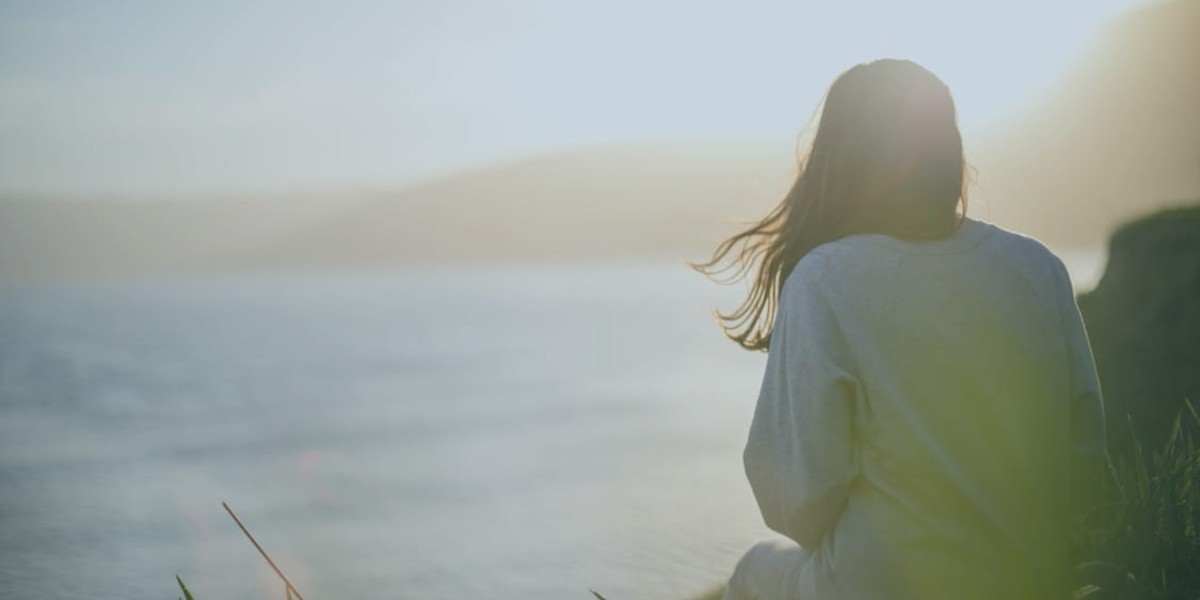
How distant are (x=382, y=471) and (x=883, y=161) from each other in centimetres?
1515

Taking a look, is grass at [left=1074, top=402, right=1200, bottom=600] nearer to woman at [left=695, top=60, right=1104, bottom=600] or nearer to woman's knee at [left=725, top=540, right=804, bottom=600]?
woman at [left=695, top=60, right=1104, bottom=600]

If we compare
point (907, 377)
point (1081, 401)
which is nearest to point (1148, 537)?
point (1081, 401)

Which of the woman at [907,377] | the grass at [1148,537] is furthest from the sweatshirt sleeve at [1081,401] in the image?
the grass at [1148,537]

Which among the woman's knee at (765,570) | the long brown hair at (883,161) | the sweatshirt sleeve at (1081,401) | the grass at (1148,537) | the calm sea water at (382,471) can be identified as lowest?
the calm sea water at (382,471)

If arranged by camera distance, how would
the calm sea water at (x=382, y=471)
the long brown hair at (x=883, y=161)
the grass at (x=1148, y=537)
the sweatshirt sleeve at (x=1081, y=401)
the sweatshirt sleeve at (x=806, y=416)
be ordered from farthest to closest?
the calm sea water at (x=382, y=471) < the grass at (x=1148, y=537) < the sweatshirt sleeve at (x=1081, y=401) < the long brown hair at (x=883, y=161) < the sweatshirt sleeve at (x=806, y=416)

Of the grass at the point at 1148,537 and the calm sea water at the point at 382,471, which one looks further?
the calm sea water at the point at 382,471

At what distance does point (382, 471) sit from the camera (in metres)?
16.6

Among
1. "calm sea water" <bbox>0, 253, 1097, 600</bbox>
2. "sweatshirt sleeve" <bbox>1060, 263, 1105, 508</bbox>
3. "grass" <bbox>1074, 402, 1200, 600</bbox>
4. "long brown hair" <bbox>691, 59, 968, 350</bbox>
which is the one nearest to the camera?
"long brown hair" <bbox>691, 59, 968, 350</bbox>

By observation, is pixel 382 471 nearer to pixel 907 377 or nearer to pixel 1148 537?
pixel 1148 537

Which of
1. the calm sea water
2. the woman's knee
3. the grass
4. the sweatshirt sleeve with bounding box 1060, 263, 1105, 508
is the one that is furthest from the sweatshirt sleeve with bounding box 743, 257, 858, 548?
the calm sea water

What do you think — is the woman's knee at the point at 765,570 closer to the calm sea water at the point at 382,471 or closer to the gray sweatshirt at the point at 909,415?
the gray sweatshirt at the point at 909,415

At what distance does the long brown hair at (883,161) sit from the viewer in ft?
6.88

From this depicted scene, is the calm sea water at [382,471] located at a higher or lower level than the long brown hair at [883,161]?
lower

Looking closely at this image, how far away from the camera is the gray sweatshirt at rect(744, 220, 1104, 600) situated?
2.00 m
